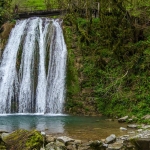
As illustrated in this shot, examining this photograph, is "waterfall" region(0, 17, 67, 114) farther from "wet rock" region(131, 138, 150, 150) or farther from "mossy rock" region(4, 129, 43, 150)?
"wet rock" region(131, 138, 150, 150)

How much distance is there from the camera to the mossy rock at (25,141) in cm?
826

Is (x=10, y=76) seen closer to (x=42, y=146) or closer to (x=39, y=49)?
(x=39, y=49)

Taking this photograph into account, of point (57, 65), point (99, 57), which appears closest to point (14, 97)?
point (57, 65)

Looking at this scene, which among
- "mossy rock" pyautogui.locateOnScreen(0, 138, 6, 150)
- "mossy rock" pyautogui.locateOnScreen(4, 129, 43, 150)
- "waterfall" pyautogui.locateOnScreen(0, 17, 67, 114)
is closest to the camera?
"mossy rock" pyautogui.locateOnScreen(0, 138, 6, 150)

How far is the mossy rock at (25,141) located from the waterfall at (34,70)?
11.3 meters

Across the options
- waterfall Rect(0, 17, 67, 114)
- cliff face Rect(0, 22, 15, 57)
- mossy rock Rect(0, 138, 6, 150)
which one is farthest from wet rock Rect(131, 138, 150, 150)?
cliff face Rect(0, 22, 15, 57)

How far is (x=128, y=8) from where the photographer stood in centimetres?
2111

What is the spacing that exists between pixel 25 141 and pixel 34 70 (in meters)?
14.3

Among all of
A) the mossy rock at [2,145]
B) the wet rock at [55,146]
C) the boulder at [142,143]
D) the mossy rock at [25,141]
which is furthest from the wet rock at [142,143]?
the mossy rock at [2,145]

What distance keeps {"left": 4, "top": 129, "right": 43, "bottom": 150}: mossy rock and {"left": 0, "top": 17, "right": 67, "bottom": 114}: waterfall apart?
11261 mm

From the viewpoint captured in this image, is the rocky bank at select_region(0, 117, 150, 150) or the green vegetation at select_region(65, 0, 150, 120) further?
the green vegetation at select_region(65, 0, 150, 120)

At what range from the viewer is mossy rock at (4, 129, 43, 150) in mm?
8258

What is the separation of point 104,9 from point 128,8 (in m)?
1.53

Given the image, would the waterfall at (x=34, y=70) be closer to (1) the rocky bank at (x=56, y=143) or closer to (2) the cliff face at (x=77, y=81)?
(2) the cliff face at (x=77, y=81)
